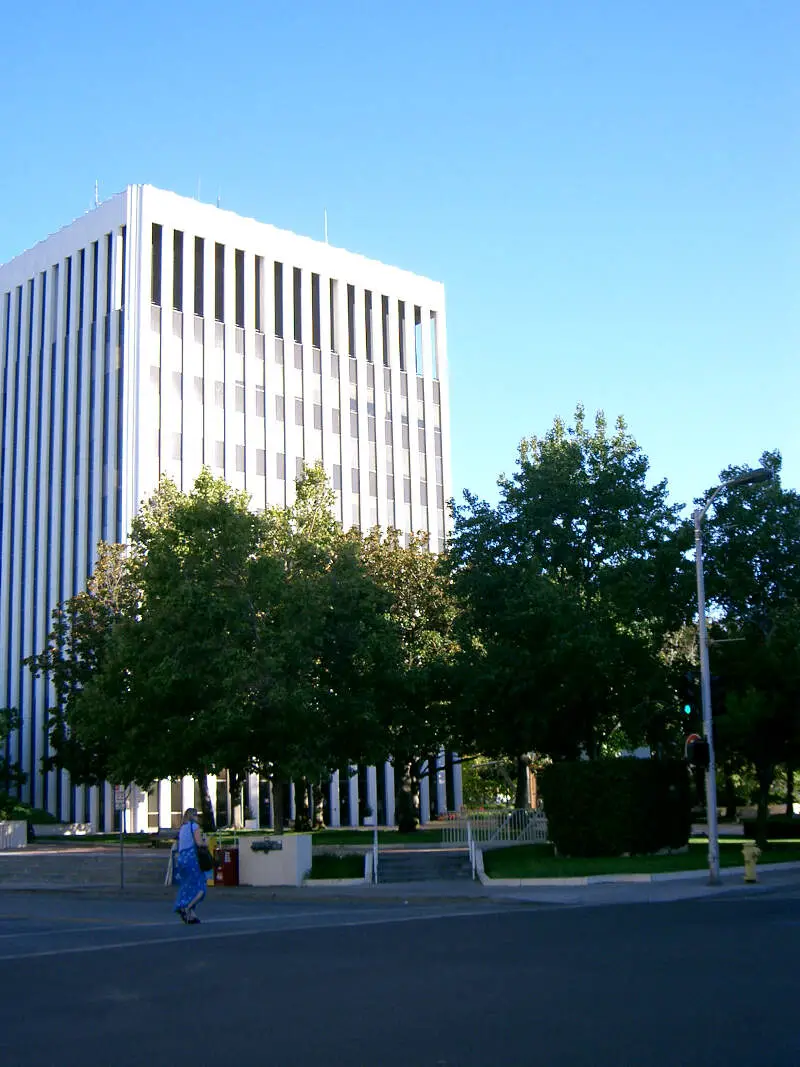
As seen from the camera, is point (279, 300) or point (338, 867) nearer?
point (338, 867)

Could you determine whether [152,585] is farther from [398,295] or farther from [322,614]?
[398,295]

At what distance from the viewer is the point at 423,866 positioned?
30.7m

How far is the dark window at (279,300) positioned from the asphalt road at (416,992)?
61.4 meters

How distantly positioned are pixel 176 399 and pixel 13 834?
2855 cm

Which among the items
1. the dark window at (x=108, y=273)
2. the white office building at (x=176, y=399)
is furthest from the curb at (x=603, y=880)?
the dark window at (x=108, y=273)

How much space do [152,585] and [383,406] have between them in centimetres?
5096

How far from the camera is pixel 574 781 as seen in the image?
30.4 metres

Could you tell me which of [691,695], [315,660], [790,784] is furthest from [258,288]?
[691,695]

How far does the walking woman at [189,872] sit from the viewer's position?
19031 mm

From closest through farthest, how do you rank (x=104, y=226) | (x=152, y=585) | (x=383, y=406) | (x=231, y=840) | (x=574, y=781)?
(x=574, y=781)
(x=152, y=585)
(x=231, y=840)
(x=104, y=226)
(x=383, y=406)

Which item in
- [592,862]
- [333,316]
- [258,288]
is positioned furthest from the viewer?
[333,316]

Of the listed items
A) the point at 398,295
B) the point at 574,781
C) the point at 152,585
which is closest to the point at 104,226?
the point at 398,295

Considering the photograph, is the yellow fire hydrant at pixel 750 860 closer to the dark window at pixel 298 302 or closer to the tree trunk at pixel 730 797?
the tree trunk at pixel 730 797

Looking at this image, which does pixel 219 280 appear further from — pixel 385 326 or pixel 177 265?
pixel 385 326
